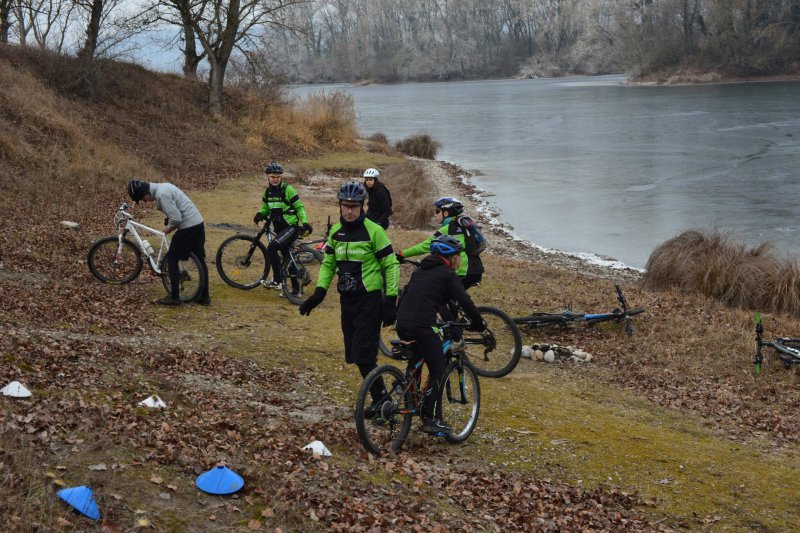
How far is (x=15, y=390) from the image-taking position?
7.07 m

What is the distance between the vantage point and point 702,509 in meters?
7.41

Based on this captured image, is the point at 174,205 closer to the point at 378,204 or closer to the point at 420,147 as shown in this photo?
the point at 378,204

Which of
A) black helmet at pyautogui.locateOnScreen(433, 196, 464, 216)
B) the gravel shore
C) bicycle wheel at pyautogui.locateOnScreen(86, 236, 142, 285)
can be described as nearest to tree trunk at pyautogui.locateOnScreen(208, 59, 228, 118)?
the gravel shore

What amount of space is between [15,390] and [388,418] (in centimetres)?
317

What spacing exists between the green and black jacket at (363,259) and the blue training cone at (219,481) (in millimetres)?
2085

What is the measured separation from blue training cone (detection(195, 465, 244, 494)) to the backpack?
208 inches

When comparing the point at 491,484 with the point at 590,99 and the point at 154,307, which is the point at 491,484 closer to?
the point at 154,307

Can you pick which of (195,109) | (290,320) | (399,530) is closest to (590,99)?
(195,109)

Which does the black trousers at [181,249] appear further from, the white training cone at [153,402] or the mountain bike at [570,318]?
the mountain bike at [570,318]

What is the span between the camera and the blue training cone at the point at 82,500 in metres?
5.34

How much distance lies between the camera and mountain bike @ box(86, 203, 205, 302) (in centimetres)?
1277

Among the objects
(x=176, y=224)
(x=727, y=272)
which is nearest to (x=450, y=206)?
(x=176, y=224)

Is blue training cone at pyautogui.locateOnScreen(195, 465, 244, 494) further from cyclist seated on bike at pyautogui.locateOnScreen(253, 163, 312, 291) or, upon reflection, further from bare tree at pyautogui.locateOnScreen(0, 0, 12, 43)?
bare tree at pyautogui.locateOnScreen(0, 0, 12, 43)

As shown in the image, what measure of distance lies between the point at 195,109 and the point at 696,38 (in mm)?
90995
